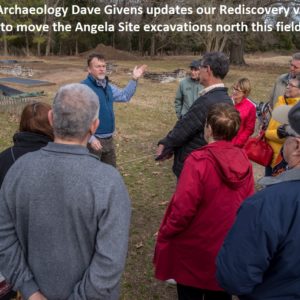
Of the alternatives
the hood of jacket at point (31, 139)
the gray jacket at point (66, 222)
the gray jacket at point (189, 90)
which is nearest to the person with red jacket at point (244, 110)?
the gray jacket at point (189, 90)

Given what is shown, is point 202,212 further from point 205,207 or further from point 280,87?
point 280,87

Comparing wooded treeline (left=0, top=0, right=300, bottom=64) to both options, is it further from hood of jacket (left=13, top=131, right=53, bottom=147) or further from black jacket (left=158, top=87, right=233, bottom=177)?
hood of jacket (left=13, top=131, right=53, bottom=147)

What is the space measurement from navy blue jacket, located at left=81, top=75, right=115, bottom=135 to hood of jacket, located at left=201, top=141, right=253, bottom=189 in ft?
7.55

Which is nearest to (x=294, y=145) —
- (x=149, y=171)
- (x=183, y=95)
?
(x=183, y=95)

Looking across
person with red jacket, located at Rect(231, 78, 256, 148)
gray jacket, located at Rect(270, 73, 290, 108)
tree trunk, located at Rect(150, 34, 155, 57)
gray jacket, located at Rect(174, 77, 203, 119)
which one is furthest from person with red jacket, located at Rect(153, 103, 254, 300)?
tree trunk, located at Rect(150, 34, 155, 57)

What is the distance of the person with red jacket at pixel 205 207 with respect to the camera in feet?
8.04

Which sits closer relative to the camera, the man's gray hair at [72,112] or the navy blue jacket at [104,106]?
the man's gray hair at [72,112]

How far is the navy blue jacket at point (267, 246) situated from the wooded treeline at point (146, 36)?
26.0 meters

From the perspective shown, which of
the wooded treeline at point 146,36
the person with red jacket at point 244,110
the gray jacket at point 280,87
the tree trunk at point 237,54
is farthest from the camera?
the tree trunk at point 237,54

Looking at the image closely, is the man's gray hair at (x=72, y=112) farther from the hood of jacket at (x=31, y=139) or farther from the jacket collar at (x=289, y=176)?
the jacket collar at (x=289, y=176)

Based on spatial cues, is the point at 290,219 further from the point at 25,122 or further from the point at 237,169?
the point at 25,122

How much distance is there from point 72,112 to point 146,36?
51847 millimetres

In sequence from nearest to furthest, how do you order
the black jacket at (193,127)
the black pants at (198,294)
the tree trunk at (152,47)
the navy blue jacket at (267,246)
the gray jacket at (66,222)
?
1. the navy blue jacket at (267,246)
2. the gray jacket at (66,222)
3. the black pants at (198,294)
4. the black jacket at (193,127)
5. the tree trunk at (152,47)

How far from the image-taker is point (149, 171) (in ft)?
22.6
